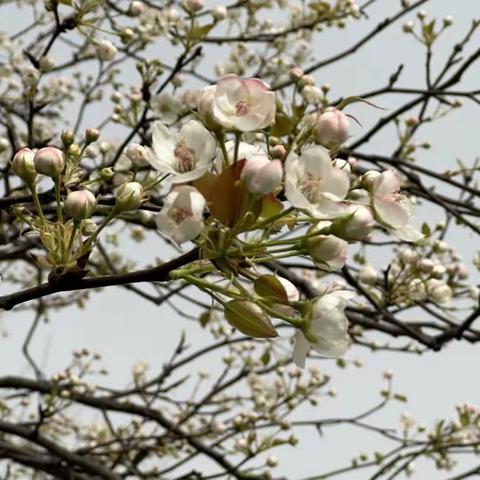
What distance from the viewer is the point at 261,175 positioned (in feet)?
2.93

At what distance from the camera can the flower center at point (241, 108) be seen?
38.3 inches

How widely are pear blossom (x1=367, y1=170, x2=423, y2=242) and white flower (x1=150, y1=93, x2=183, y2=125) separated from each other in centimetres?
179

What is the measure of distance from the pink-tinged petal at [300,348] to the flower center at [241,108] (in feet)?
0.97

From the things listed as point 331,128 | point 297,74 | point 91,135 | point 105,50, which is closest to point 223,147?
point 331,128

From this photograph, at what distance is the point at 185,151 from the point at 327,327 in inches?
11.4

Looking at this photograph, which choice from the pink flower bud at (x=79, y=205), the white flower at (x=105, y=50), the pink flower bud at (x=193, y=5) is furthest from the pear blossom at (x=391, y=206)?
the white flower at (x=105, y=50)

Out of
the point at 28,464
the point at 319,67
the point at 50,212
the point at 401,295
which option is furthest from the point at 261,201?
the point at 28,464

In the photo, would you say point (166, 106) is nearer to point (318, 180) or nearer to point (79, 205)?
point (79, 205)

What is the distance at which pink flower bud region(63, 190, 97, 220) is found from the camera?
3.36 ft

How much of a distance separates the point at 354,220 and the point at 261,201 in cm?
11

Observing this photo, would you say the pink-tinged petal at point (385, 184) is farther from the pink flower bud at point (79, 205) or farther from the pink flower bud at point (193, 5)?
the pink flower bud at point (193, 5)

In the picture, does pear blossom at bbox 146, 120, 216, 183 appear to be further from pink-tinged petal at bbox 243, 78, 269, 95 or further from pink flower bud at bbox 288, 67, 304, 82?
pink flower bud at bbox 288, 67, 304, 82

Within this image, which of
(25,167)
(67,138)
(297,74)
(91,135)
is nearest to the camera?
(25,167)

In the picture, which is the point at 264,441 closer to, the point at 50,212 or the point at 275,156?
the point at 50,212
